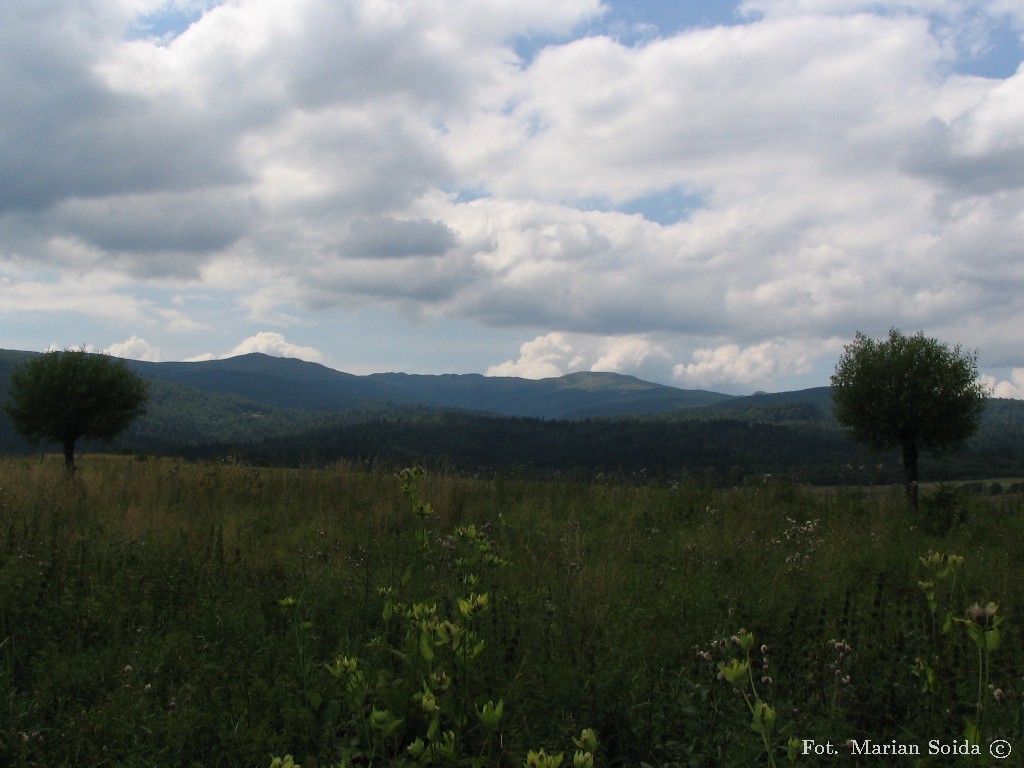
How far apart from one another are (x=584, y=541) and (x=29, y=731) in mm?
6019

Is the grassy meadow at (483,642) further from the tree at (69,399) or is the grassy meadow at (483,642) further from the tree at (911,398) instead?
the tree at (69,399)

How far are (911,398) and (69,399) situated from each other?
116 ft

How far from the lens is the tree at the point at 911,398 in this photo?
21.0 m

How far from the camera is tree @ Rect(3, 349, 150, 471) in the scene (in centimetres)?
3362

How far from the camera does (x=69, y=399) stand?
110 ft

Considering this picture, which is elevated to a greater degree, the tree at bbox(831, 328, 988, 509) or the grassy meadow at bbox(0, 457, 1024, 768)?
the tree at bbox(831, 328, 988, 509)

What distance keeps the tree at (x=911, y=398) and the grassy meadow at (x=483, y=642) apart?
485 inches

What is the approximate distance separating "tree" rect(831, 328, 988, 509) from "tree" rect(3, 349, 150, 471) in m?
32.6

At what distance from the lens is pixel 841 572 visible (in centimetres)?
718

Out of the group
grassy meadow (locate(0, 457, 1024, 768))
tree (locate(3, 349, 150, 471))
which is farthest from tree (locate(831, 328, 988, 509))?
tree (locate(3, 349, 150, 471))

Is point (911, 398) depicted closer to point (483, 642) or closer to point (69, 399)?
point (483, 642)

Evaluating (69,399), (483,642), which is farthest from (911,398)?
(69,399)

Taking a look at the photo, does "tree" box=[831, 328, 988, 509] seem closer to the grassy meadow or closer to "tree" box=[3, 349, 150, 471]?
the grassy meadow

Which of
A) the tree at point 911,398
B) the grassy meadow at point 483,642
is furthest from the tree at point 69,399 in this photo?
the tree at point 911,398
